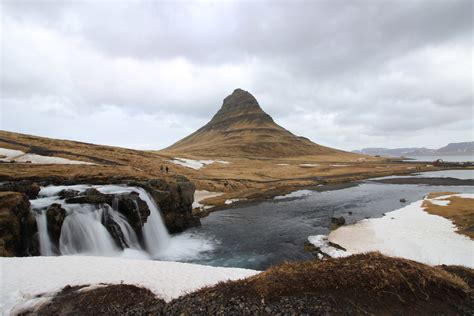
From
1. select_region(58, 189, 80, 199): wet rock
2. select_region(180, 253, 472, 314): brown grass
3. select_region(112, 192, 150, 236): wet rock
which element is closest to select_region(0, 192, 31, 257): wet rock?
select_region(58, 189, 80, 199): wet rock

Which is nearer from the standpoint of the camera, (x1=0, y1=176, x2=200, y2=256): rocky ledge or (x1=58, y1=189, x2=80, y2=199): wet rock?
(x1=0, y1=176, x2=200, y2=256): rocky ledge

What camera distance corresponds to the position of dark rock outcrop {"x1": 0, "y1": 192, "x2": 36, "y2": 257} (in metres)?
18.8

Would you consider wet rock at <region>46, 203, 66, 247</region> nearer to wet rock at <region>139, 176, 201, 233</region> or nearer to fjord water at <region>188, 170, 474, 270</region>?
wet rock at <region>139, 176, 201, 233</region>

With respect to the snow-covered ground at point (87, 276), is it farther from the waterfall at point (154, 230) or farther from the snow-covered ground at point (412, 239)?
the snow-covered ground at point (412, 239)

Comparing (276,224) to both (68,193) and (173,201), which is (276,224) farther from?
(68,193)

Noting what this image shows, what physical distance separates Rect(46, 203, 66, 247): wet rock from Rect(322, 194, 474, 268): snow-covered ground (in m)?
26.3

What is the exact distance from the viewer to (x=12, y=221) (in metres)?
19.7

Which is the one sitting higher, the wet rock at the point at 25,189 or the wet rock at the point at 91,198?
the wet rock at the point at 25,189

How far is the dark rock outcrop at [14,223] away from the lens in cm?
1883

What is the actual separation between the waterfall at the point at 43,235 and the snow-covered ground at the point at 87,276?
642cm

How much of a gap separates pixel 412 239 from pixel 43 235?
3390 centimetres

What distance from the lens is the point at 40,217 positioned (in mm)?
22828

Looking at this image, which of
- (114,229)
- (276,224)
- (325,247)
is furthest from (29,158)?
(325,247)

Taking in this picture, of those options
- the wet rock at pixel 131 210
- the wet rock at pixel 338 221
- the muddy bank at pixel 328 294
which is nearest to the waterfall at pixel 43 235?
the wet rock at pixel 131 210
